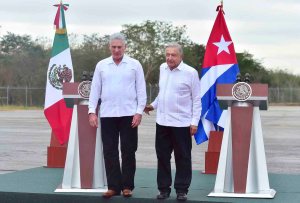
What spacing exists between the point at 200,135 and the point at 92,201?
2721 mm

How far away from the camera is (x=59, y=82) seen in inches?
414

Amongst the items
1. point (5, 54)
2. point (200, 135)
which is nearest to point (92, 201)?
point (200, 135)

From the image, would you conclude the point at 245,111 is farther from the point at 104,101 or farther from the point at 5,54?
the point at 5,54

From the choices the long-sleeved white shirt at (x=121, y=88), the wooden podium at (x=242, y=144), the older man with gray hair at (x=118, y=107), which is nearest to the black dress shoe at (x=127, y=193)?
the older man with gray hair at (x=118, y=107)

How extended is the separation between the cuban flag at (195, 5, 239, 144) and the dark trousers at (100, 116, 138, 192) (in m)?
2.50

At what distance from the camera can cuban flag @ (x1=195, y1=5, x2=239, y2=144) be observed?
9641mm

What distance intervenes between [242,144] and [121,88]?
Result: 1406mm

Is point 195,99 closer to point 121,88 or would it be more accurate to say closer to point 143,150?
point 121,88

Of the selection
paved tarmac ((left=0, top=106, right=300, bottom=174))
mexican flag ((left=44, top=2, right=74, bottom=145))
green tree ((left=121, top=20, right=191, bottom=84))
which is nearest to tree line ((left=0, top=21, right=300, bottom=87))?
green tree ((left=121, top=20, right=191, bottom=84))

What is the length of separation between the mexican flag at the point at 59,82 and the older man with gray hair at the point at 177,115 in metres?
3.45

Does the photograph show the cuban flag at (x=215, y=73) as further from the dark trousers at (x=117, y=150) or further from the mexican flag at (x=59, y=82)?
the dark trousers at (x=117, y=150)

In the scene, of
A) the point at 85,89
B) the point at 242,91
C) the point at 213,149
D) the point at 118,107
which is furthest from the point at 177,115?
the point at 213,149

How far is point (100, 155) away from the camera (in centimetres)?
790

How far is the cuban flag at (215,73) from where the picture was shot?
31.6 feet
